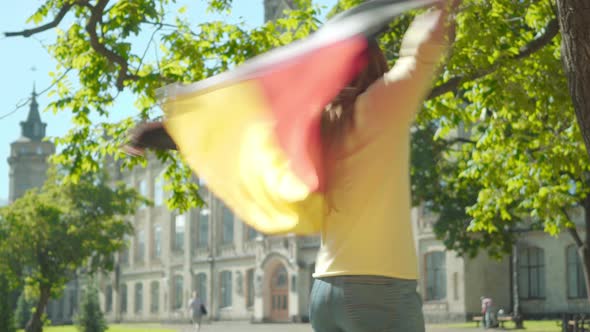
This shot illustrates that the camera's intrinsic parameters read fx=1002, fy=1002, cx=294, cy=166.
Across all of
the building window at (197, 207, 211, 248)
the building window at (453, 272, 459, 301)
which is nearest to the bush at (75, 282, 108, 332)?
the building window at (453, 272, 459, 301)

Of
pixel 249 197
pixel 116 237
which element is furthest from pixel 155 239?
pixel 249 197

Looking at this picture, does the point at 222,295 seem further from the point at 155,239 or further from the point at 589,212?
the point at 589,212

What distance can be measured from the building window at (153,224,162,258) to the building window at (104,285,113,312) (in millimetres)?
8200

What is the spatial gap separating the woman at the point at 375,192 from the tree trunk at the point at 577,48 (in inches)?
190

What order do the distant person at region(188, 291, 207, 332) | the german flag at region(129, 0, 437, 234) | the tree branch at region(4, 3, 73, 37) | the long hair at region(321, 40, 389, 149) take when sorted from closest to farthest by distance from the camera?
the german flag at region(129, 0, 437, 234), the long hair at region(321, 40, 389, 149), the tree branch at region(4, 3, 73, 37), the distant person at region(188, 291, 207, 332)

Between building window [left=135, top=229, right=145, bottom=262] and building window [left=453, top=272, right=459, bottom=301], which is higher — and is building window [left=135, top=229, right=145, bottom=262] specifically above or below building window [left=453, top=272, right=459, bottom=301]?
above

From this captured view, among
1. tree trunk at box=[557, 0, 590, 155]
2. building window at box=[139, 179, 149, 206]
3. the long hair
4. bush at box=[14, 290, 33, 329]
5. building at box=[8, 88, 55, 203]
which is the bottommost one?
bush at box=[14, 290, 33, 329]

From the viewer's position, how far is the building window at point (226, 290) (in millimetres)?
59719

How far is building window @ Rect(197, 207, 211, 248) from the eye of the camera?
209ft

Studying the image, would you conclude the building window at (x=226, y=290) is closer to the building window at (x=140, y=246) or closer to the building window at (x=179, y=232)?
the building window at (x=179, y=232)

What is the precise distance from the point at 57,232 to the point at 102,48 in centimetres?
3077

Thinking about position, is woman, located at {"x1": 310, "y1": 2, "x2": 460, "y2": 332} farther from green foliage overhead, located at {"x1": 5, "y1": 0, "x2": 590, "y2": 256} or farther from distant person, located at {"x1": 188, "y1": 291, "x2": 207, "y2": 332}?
distant person, located at {"x1": 188, "y1": 291, "x2": 207, "y2": 332}

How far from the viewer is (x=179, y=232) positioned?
67312 mm

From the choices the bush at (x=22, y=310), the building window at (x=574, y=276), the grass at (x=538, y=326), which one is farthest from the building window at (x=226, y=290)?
the building window at (x=574, y=276)
